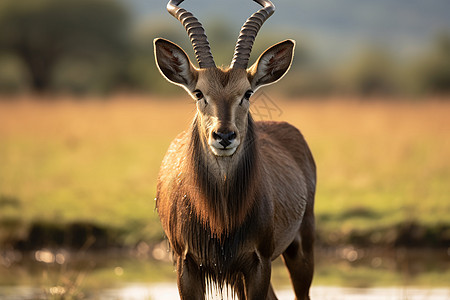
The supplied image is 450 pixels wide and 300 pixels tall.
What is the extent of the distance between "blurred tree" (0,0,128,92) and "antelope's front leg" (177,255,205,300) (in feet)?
126

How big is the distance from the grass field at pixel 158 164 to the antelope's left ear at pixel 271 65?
0.46 m

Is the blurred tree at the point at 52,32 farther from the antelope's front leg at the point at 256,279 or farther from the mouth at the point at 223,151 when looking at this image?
the mouth at the point at 223,151

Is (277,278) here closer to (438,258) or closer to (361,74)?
(438,258)

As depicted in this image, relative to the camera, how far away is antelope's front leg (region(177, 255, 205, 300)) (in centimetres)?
643

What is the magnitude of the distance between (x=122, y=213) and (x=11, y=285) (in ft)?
11.8

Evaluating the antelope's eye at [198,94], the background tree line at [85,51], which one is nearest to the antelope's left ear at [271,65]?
the antelope's eye at [198,94]

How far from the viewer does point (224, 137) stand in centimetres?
586

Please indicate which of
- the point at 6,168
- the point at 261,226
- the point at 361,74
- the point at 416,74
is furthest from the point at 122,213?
the point at 361,74

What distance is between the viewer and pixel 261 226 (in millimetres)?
6508

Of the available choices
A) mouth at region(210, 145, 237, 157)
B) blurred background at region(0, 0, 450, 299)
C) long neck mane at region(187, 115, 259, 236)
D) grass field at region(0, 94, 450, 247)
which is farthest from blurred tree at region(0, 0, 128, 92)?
mouth at region(210, 145, 237, 157)

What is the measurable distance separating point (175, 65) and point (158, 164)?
12.0m

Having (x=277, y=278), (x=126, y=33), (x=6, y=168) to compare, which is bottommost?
(x=277, y=278)

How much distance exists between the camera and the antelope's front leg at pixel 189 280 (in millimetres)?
Answer: 6426

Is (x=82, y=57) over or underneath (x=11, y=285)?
over
